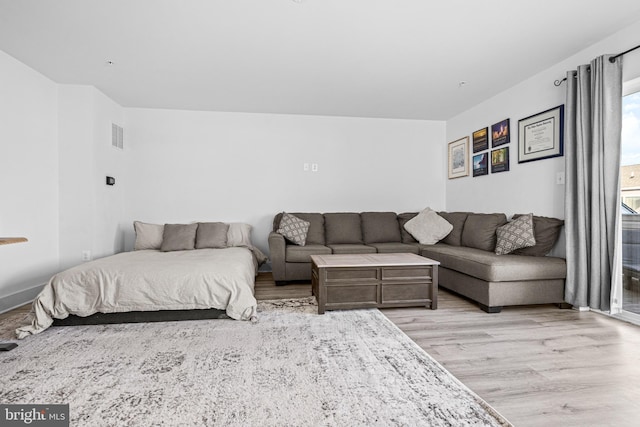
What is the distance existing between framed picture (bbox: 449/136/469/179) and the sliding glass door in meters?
2.14

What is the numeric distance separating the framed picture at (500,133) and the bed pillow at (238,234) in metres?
3.71

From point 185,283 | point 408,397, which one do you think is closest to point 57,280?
point 185,283

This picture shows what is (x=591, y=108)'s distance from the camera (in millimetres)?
3000

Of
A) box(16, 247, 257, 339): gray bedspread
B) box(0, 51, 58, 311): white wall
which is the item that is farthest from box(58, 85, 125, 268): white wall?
box(16, 247, 257, 339): gray bedspread

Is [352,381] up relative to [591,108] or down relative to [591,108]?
down

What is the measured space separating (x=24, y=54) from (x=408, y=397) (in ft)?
14.8

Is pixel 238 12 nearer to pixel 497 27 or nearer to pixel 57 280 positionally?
pixel 497 27

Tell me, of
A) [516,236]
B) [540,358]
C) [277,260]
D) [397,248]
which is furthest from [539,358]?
[277,260]

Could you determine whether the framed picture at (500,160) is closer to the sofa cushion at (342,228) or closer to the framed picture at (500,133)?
the framed picture at (500,133)

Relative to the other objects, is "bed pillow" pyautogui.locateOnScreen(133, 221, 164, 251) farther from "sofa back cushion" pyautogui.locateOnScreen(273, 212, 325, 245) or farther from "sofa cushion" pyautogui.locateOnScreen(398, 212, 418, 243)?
"sofa cushion" pyautogui.locateOnScreen(398, 212, 418, 243)

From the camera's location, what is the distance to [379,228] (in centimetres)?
499

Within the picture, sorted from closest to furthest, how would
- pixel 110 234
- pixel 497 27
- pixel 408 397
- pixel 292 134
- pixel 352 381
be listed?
1. pixel 408 397
2. pixel 352 381
3. pixel 497 27
4. pixel 110 234
5. pixel 292 134

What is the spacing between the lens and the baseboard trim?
317 centimetres

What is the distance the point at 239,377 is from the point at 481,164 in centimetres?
433
